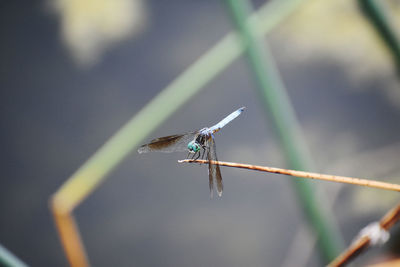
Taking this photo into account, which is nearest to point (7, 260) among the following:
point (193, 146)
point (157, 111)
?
point (157, 111)

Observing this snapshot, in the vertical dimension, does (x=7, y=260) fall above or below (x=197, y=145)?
below

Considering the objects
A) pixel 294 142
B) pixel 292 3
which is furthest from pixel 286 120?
pixel 292 3

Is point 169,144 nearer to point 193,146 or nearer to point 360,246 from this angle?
point 193,146

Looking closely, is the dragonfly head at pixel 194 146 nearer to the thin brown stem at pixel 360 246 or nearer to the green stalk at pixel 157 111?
the green stalk at pixel 157 111

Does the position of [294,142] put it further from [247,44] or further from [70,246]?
[70,246]

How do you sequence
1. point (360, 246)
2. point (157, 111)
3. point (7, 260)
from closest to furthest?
1. point (360, 246)
2. point (7, 260)
3. point (157, 111)

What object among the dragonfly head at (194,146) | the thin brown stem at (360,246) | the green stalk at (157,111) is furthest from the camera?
the dragonfly head at (194,146)

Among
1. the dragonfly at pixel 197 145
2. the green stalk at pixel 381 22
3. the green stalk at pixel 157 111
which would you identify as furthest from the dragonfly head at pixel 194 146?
the green stalk at pixel 381 22

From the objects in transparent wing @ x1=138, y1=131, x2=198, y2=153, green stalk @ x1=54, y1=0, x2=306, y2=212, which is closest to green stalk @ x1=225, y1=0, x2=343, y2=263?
green stalk @ x1=54, y1=0, x2=306, y2=212
